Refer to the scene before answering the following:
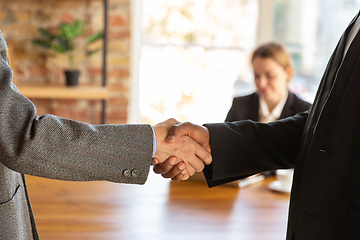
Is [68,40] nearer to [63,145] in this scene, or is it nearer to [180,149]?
[180,149]

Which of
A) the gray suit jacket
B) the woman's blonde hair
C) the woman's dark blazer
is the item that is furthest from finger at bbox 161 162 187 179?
the woman's blonde hair

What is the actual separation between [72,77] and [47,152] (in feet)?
7.42

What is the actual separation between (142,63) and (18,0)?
1134mm

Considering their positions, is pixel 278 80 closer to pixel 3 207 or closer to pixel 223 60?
pixel 223 60

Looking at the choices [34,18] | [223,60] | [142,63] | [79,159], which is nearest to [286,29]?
[223,60]

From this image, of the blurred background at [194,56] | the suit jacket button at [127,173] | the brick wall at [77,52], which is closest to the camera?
the suit jacket button at [127,173]

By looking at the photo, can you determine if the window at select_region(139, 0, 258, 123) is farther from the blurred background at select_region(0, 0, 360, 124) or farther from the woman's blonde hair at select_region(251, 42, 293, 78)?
the woman's blonde hair at select_region(251, 42, 293, 78)

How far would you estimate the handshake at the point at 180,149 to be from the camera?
121 cm

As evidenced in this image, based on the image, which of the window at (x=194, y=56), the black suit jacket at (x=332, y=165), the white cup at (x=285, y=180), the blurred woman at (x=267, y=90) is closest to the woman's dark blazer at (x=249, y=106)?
the blurred woman at (x=267, y=90)

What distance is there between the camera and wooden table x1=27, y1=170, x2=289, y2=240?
1130 mm

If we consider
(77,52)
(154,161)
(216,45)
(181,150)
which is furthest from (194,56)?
(154,161)

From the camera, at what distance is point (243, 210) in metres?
1.32

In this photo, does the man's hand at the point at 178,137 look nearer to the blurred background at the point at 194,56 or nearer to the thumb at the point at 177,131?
the thumb at the point at 177,131

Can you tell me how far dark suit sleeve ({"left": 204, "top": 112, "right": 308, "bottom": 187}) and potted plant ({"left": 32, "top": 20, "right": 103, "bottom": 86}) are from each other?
1.99m
